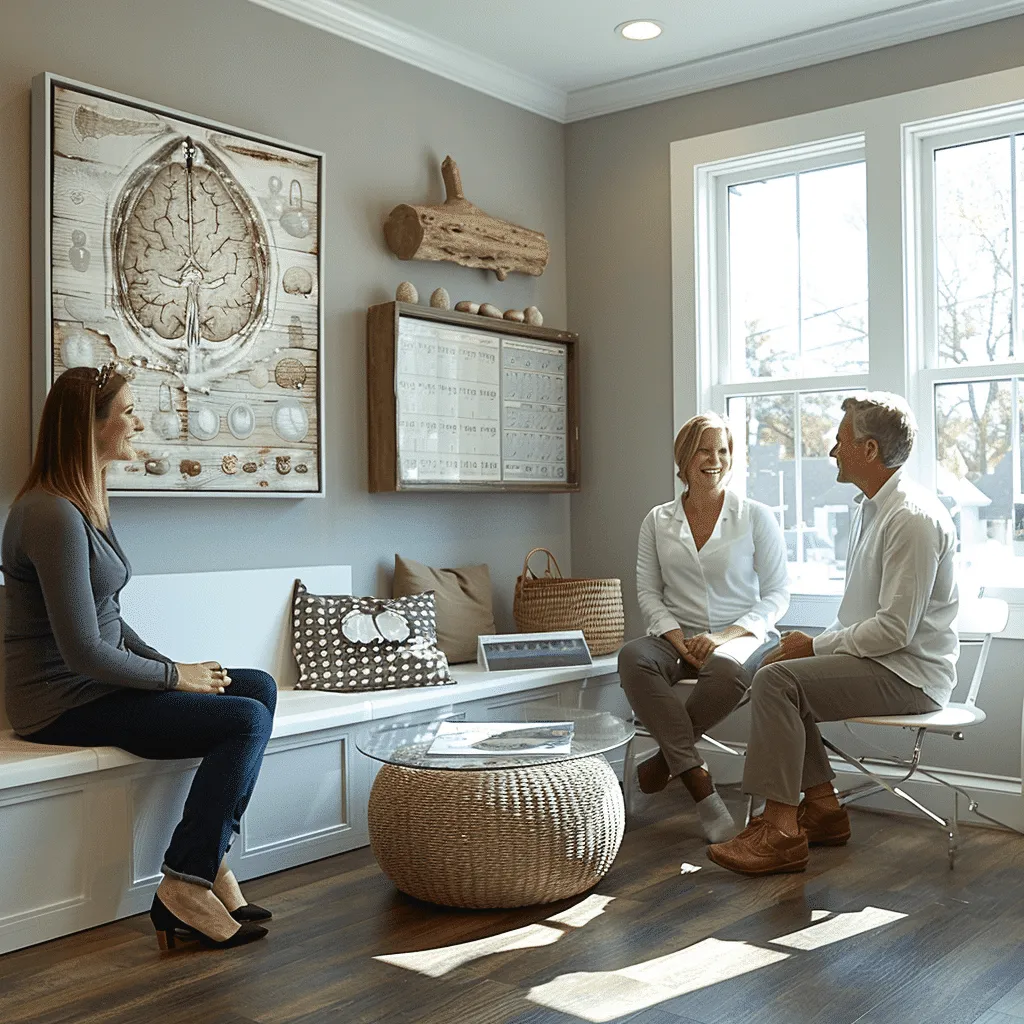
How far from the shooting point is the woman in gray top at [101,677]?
9.50ft

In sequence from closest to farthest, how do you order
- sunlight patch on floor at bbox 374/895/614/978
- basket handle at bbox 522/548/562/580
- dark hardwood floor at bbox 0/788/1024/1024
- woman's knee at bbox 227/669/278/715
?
dark hardwood floor at bbox 0/788/1024/1024
sunlight patch on floor at bbox 374/895/614/978
woman's knee at bbox 227/669/278/715
basket handle at bbox 522/548/562/580

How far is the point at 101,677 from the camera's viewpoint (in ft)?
9.64

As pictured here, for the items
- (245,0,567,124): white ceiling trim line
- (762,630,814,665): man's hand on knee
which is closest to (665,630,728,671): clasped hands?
(762,630,814,665): man's hand on knee

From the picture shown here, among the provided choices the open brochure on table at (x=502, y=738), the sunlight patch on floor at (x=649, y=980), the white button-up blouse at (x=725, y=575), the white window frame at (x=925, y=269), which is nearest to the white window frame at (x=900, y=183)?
the white window frame at (x=925, y=269)

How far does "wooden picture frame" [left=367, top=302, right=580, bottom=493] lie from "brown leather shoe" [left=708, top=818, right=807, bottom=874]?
5.65 feet

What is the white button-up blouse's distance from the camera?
4.26 metres

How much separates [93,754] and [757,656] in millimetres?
2191

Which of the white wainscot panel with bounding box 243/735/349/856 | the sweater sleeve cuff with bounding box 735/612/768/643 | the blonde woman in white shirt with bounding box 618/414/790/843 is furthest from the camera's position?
the sweater sleeve cuff with bounding box 735/612/768/643

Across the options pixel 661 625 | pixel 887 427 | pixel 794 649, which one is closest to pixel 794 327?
pixel 887 427

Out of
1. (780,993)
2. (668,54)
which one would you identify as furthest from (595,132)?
(780,993)

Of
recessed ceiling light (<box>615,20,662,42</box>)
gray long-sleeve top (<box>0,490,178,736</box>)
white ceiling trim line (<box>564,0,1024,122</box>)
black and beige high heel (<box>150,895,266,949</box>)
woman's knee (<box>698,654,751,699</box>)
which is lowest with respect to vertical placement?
black and beige high heel (<box>150,895,266,949</box>)

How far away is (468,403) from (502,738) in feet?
5.90

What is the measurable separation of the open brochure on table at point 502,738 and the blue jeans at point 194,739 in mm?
478

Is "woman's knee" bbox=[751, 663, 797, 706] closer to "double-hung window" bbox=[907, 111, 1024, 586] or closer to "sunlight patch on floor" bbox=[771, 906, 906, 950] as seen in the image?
"sunlight patch on floor" bbox=[771, 906, 906, 950]
